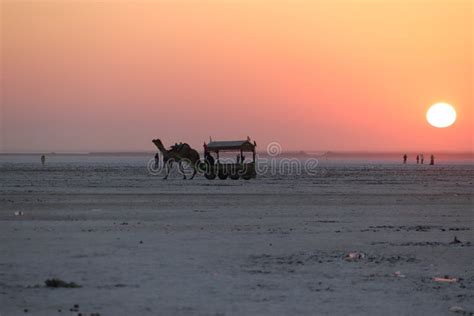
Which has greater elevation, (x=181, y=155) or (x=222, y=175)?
(x=181, y=155)

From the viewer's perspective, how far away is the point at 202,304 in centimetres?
1190

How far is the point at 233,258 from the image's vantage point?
635 inches

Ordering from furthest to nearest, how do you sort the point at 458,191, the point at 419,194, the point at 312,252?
the point at 458,191 → the point at 419,194 → the point at 312,252

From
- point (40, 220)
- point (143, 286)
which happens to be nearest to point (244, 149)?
point (40, 220)

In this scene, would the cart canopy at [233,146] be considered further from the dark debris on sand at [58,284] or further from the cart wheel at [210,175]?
the dark debris on sand at [58,284]

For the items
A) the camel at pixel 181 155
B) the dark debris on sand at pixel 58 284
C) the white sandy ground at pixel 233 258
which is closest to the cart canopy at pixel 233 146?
the camel at pixel 181 155

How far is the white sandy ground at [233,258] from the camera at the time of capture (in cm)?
1208

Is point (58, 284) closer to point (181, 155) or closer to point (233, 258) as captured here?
point (233, 258)

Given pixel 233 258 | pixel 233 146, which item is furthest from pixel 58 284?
pixel 233 146

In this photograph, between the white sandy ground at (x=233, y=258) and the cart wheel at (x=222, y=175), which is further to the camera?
the cart wheel at (x=222, y=175)

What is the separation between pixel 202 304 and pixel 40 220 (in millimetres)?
12908

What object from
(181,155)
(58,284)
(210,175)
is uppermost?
(181,155)

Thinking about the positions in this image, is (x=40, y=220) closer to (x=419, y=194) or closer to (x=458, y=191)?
(x=419, y=194)

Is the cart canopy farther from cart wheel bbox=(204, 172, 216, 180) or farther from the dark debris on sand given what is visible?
the dark debris on sand
